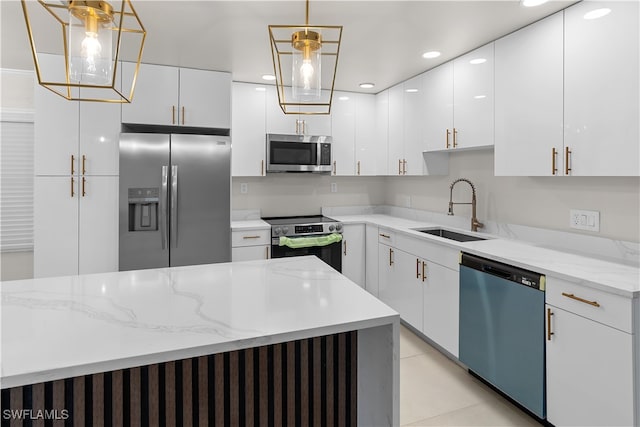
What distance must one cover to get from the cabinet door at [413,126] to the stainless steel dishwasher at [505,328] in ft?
4.30

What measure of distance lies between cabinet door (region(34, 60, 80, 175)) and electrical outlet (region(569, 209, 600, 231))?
12.1 feet

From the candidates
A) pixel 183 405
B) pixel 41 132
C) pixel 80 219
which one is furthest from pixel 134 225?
pixel 183 405

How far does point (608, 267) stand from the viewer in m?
1.89

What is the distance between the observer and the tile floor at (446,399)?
2066mm

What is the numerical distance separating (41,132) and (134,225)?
1006 millimetres

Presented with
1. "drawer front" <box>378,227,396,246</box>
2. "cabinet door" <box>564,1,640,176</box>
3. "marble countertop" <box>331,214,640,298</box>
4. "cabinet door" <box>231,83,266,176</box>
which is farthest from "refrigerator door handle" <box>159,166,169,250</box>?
"cabinet door" <box>564,1,640,176</box>

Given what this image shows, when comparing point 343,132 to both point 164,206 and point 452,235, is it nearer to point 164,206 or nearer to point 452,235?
point 452,235

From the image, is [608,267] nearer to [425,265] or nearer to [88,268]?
[425,265]

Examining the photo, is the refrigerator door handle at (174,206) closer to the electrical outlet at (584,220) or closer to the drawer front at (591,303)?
the drawer front at (591,303)

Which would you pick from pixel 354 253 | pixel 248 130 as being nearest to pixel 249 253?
pixel 354 253

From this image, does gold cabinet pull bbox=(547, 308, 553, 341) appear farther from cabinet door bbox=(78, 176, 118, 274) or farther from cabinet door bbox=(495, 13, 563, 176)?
cabinet door bbox=(78, 176, 118, 274)

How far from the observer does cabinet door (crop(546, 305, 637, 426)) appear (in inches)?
61.6

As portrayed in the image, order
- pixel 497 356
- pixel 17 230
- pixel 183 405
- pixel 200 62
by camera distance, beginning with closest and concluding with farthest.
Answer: pixel 183 405, pixel 497 356, pixel 200 62, pixel 17 230

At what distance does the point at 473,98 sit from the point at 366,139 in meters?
1.54
